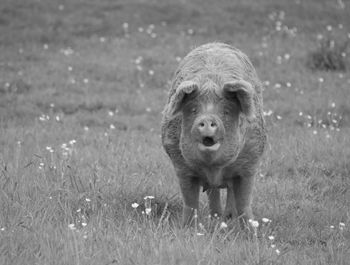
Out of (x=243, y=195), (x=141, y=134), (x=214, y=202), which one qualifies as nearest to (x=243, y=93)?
(x=243, y=195)

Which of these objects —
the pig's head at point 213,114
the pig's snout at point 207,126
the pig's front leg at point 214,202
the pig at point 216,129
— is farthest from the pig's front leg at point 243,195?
the pig's snout at point 207,126

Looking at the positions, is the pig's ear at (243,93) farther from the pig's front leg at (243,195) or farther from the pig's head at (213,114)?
the pig's front leg at (243,195)

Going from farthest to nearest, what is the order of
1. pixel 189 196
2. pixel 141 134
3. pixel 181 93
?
pixel 141 134 < pixel 189 196 < pixel 181 93

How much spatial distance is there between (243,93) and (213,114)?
32 cm

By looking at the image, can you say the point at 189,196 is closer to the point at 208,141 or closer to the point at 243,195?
the point at 243,195

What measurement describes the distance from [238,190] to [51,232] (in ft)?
5.65

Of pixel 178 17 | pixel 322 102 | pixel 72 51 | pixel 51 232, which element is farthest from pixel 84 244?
pixel 178 17

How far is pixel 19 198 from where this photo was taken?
5.62 metres

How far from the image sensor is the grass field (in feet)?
15.6

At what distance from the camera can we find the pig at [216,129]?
181 inches

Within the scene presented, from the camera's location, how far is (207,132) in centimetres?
433

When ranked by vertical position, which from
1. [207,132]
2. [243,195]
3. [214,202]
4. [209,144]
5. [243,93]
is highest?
[243,93]

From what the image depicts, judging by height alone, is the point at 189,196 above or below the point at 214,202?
above

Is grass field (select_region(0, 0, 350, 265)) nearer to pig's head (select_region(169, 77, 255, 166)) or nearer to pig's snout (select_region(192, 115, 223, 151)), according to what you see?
pig's head (select_region(169, 77, 255, 166))
